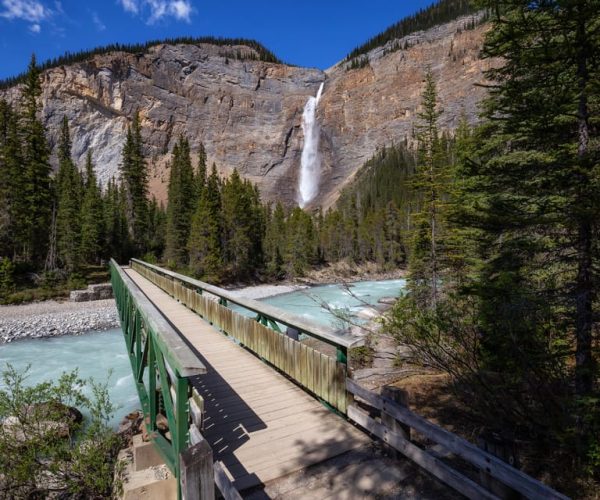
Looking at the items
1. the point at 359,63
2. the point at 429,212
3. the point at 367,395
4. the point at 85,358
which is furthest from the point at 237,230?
the point at 359,63

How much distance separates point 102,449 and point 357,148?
400 ft

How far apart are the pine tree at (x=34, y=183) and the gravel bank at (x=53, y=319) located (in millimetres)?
10433

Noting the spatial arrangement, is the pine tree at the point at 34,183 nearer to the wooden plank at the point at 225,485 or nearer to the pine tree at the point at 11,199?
the pine tree at the point at 11,199

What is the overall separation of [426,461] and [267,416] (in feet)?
6.81

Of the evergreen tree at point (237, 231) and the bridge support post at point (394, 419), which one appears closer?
the bridge support post at point (394, 419)

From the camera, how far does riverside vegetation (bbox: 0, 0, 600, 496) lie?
162 inches

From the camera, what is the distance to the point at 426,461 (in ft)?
9.80

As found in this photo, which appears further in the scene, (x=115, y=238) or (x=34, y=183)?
(x=115, y=238)

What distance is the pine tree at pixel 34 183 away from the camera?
31.2 m

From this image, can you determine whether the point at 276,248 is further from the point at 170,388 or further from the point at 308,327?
the point at 170,388

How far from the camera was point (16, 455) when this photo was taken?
504cm

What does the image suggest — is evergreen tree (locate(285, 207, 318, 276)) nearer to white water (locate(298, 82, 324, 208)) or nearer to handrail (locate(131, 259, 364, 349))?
handrail (locate(131, 259, 364, 349))

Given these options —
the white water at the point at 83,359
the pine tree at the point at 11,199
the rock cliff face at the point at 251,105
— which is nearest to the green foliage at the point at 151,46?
the rock cliff face at the point at 251,105

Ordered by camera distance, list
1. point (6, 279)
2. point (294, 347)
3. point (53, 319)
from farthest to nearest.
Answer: point (6, 279) → point (53, 319) → point (294, 347)
